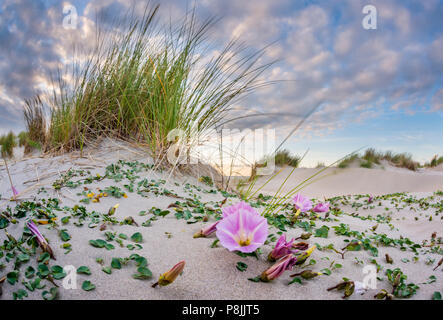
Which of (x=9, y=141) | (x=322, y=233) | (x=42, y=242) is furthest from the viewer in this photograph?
(x=9, y=141)

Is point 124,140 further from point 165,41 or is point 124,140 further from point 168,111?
point 165,41

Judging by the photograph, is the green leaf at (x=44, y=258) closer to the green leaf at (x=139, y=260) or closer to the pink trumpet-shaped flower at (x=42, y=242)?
the pink trumpet-shaped flower at (x=42, y=242)

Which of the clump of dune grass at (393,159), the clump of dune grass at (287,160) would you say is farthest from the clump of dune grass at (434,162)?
the clump of dune grass at (287,160)

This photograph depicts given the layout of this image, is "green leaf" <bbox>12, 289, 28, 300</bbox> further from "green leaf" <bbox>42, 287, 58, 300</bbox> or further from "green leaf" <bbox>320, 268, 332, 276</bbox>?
"green leaf" <bbox>320, 268, 332, 276</bbox>

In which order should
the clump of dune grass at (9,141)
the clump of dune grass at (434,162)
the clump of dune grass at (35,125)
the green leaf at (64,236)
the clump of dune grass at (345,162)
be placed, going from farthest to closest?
1. the clump of dune grass at (434,162)
2. the clump of dune grass at (9,141)
3. the clump of dune grass at (35,125)
4. the clump of dune grass at (345,162)
5. the green leaf at (64,236)

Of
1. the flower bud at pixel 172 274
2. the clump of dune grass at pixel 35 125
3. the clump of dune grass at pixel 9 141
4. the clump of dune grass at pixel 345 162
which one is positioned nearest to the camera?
the flower bud at pixel 172 274

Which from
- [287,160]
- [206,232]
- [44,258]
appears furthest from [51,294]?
[287,160]

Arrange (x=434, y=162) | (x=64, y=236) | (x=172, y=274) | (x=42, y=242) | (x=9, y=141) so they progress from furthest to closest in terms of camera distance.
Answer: (x=434, y=162)
(x=9, y=141)
(x=64, y=236)
(x=42, y=242)
(x=172, y=274)

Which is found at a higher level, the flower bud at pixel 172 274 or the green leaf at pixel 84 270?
the flower bud at pixel 172 274

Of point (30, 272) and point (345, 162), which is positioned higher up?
point (345, 162)

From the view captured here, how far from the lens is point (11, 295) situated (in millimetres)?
951

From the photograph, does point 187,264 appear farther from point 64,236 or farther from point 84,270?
A: point 64,236
